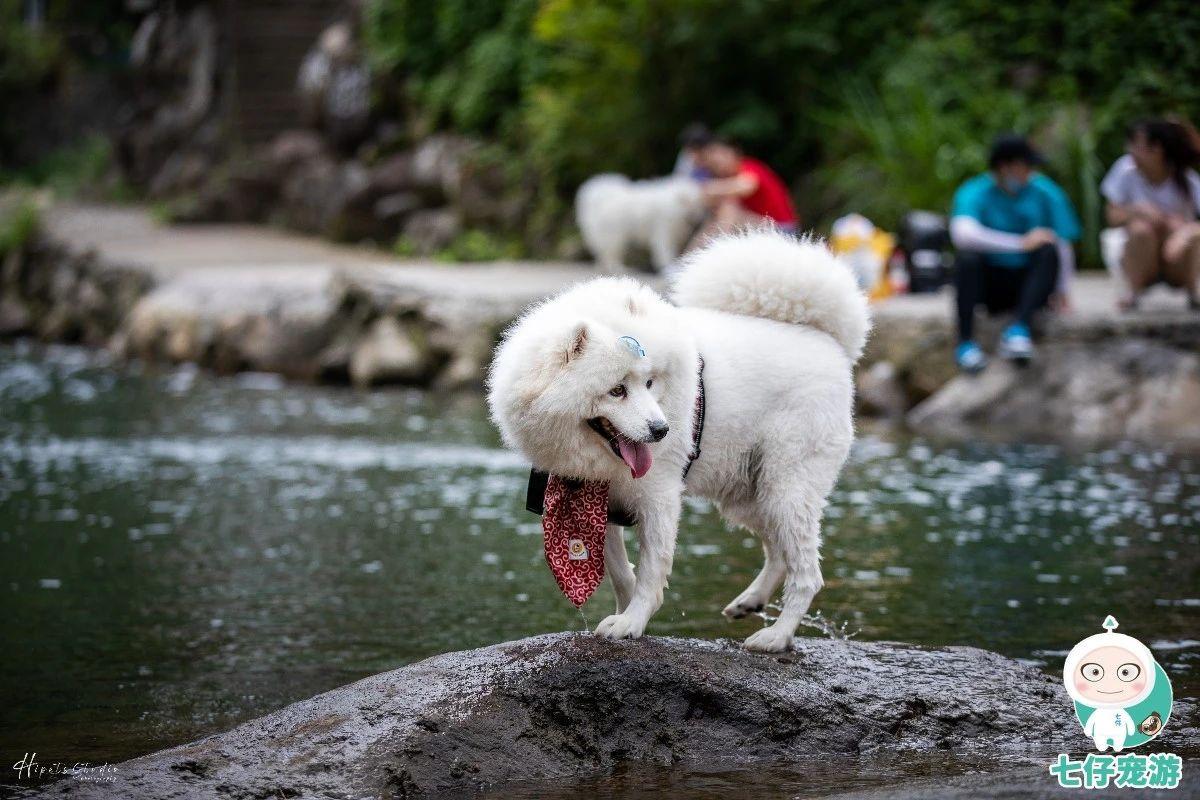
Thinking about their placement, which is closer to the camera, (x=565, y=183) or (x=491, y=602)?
(x=491, y=602)

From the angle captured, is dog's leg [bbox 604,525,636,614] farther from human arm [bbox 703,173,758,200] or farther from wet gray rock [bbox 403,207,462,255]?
wet gray rock [bbox 403,207,462,255]

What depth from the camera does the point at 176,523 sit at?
8742 mm

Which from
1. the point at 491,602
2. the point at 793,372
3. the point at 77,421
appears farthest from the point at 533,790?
the point at 77,421

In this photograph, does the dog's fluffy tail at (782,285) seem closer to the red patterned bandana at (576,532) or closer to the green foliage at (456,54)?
the red patterned bandana at (576,532)

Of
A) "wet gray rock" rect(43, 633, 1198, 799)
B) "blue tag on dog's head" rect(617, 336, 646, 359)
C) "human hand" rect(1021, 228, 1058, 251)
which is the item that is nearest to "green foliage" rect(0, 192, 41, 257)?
"human hand" rect(1021, 228, 1058, 251)

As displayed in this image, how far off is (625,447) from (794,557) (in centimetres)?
86

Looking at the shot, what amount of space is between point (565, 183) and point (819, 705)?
15073 millimetres

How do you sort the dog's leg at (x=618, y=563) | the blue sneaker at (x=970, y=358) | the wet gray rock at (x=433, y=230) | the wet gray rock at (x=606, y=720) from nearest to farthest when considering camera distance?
the wet gray rock at (x=606, y=720)
the dog's leg at (x=618, y=563)
the blue sneaker at (x=970, y=358)
the wet gray rock at (x=433, y=230)

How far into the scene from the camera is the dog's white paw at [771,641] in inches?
196

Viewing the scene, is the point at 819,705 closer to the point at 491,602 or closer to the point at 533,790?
the point at 533,790

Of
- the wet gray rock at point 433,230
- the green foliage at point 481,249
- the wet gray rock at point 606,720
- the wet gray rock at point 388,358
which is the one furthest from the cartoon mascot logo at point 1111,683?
the wet gray rock at point 433,230

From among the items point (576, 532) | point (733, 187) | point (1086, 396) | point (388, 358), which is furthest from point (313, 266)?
point (576, 532)

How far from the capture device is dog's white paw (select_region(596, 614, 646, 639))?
476cm

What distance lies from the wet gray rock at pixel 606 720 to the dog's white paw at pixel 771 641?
5cm
